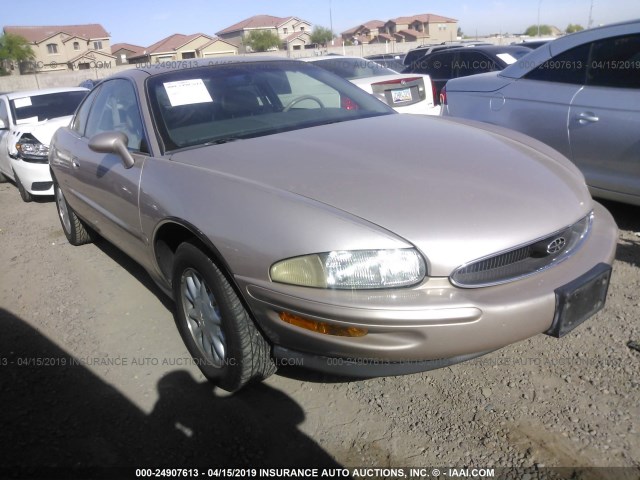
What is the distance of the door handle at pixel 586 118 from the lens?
3984mm

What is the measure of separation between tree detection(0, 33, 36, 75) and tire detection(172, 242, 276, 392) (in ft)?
216

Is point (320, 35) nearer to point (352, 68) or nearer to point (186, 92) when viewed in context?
point (352, 68)

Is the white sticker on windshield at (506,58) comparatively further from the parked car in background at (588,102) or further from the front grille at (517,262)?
the front grille at (517,262)

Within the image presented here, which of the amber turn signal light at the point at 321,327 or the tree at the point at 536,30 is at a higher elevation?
the amber turn signal light at the point at 321,327

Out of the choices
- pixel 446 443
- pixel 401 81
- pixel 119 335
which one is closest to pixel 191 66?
pixel 119 335

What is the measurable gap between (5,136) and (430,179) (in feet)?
22.2

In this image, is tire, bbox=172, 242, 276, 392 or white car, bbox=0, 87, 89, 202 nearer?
tire, bbox=172, 242, 276, 392

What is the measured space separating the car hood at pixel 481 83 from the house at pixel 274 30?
225ft

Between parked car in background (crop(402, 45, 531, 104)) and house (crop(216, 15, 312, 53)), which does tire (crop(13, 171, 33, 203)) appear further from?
house (crop(216, 15, 312, 53))

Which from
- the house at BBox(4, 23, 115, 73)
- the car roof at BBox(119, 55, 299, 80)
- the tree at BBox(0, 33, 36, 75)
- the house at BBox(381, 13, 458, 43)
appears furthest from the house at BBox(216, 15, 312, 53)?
the car roof at BBox(119, 55, 299, 80)

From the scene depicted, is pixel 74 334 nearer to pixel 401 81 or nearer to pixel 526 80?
pixel 526 80

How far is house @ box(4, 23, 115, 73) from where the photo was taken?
62.5m

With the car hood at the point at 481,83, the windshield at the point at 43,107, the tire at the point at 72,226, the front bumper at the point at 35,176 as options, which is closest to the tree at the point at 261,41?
the windshield at the point at 43,107

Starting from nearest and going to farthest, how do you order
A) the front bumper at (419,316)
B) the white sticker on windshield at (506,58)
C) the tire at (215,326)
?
1. the front bumper at (419,316)
2. the tire at (215,326)
3. the white sticker on windshield at (506,58)
